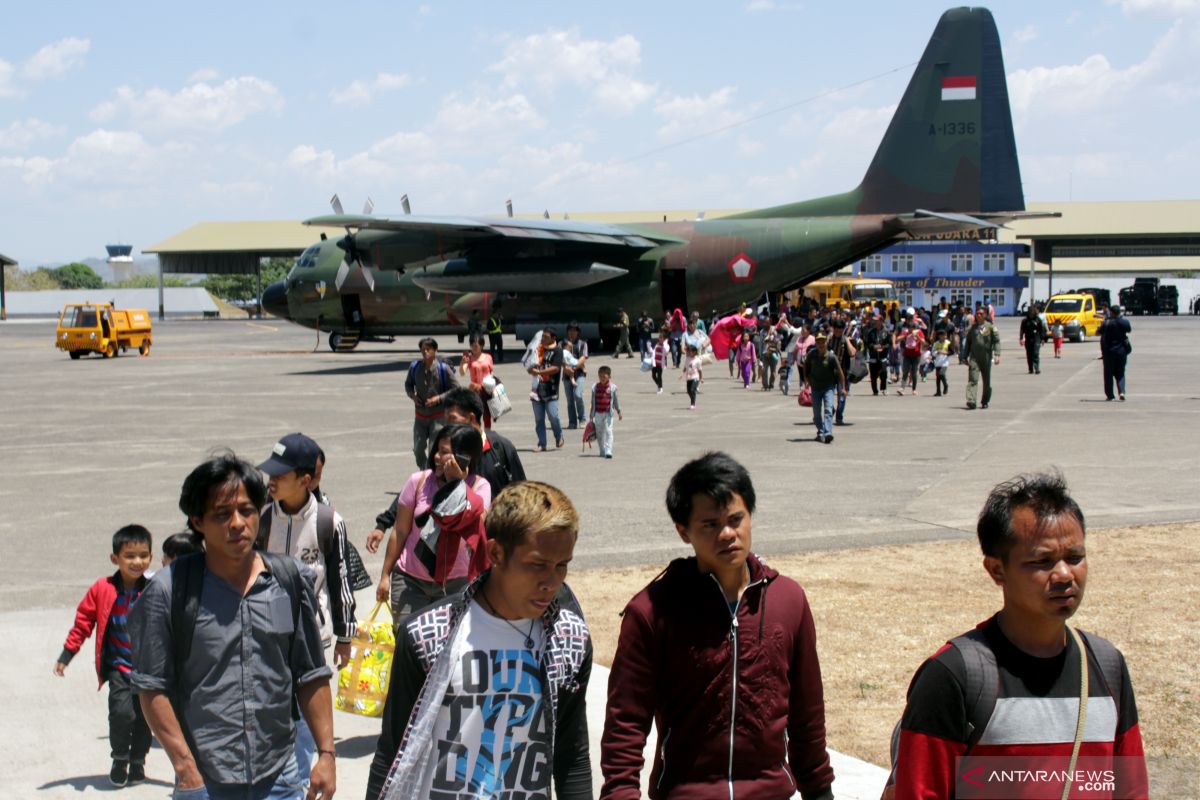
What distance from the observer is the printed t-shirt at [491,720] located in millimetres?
3371

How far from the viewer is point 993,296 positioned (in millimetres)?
79562

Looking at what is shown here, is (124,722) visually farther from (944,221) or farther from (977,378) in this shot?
(944,221)

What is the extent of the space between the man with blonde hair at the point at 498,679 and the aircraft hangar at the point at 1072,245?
8445 cm

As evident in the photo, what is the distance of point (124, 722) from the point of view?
19.6ft

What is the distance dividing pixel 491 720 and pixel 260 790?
1135 mm

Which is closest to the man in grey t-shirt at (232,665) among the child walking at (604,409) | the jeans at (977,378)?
the child walking at (604,409)

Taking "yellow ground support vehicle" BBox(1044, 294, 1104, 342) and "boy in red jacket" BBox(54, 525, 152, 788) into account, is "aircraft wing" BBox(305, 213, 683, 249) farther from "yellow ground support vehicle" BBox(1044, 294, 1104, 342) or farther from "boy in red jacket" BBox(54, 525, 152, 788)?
"boy in red jacket" BBox(54, 525, 152, 788)

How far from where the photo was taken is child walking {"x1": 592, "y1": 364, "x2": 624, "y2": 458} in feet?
55.3

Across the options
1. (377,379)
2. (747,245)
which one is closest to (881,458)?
(377,379)

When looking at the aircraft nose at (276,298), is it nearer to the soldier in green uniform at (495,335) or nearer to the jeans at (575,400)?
the soldier in green uniform at (495,335)

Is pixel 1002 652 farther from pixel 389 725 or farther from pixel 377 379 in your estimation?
pixel 377 379

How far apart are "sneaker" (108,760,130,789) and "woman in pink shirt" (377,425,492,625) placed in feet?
4.68

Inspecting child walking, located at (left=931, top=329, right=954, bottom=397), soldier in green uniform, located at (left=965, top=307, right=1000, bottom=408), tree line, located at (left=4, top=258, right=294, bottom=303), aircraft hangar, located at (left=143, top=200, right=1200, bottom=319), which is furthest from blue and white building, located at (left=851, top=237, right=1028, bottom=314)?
tree line, located at (left=4, top=258, right=294, bottom=303)

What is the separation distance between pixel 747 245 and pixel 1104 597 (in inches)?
1147
